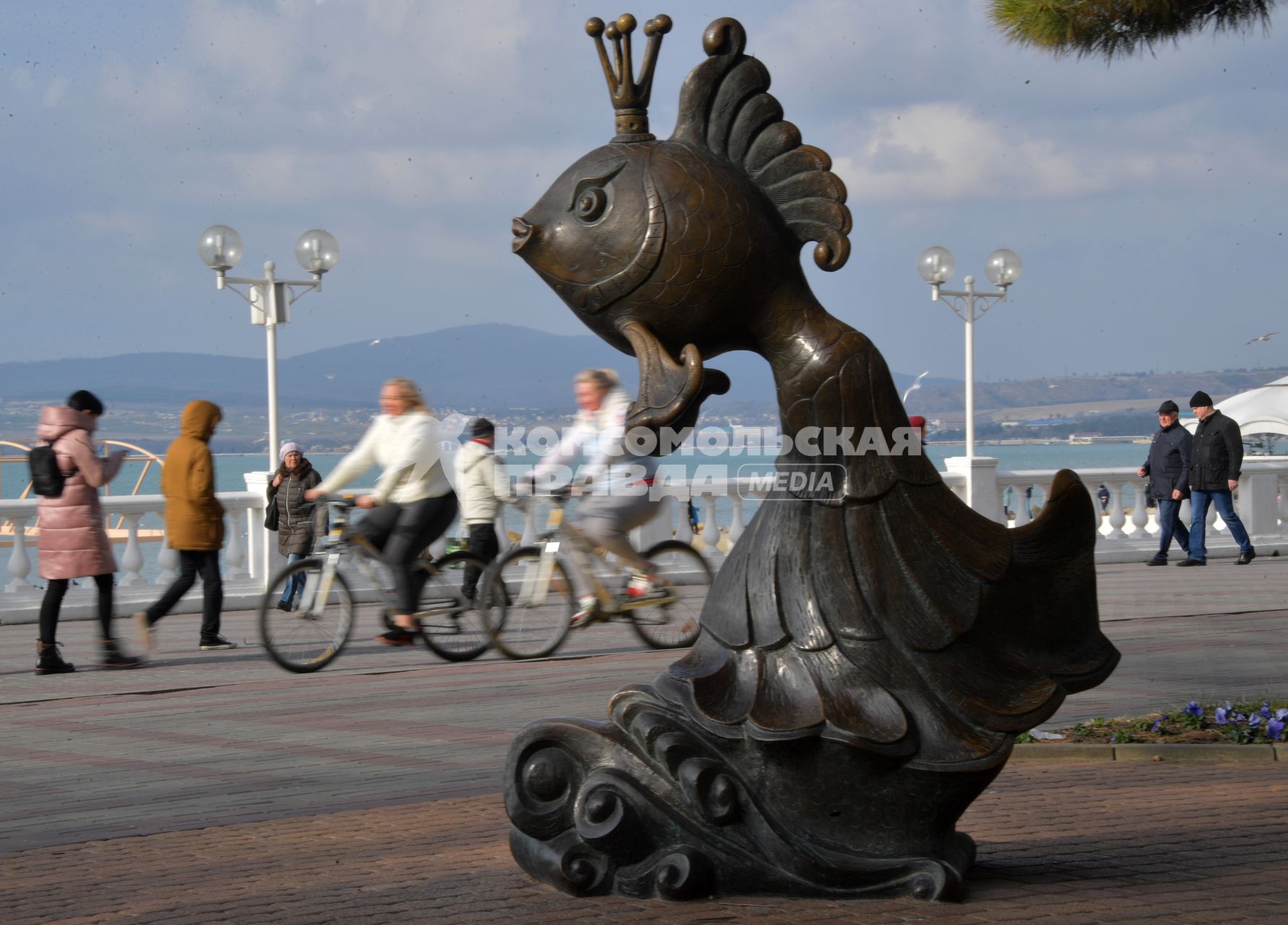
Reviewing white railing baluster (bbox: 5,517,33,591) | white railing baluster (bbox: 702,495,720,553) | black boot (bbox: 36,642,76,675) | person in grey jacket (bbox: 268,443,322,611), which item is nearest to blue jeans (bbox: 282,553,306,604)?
black boot (bbox: 36,642,76,675)

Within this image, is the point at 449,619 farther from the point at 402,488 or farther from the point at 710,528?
the point at 710,528

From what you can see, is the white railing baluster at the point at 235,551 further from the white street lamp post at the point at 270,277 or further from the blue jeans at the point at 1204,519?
the blue jeans at the point at 1204,519

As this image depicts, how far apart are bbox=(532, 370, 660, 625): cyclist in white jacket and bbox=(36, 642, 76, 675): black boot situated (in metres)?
3.64

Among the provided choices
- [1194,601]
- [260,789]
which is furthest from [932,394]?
[260,789]

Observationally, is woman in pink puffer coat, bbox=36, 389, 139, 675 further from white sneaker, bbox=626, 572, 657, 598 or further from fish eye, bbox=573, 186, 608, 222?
fish eye, bbox=573, 186, 608, 222

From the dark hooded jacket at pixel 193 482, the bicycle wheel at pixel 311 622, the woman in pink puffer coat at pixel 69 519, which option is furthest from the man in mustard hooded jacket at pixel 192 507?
the bicycle wheel at pixel 311 622

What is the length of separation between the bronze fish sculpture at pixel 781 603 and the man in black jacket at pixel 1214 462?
43.7ft

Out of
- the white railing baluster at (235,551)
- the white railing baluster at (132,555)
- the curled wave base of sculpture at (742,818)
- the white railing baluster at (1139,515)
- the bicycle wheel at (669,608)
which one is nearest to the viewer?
the curled wave base of sculpture at (742,818)

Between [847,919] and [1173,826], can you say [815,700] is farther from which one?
[1173,826]

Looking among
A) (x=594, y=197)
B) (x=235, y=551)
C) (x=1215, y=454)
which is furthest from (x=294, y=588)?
(x=1215, y=454)

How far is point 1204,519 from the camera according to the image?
17.0m

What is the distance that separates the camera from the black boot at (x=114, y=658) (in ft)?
33.4

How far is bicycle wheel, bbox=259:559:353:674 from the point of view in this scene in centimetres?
966

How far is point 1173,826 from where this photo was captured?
4793mm
